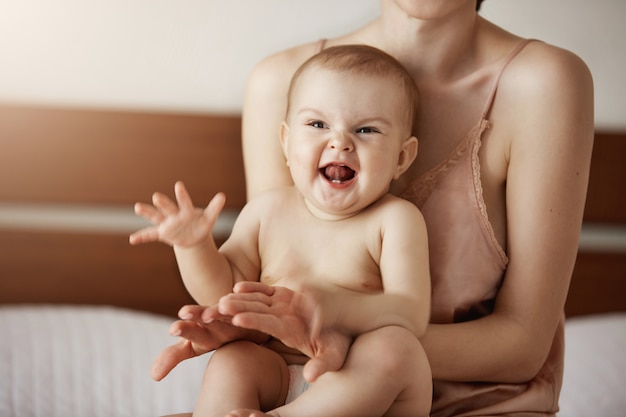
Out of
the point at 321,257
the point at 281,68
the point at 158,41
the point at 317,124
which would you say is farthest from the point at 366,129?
the point at 158,41

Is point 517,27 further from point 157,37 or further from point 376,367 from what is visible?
point 376,367

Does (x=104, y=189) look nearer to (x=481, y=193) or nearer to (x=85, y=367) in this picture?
(x=85, y=367)

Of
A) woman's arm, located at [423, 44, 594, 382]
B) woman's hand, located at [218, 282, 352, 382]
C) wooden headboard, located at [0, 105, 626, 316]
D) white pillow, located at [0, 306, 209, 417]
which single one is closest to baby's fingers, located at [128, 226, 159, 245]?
woman's hand, located at [218, 282, 352, 382]

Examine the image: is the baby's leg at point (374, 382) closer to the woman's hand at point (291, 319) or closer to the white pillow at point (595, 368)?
the woman's hand at point (291, 319)

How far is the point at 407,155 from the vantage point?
1068mm

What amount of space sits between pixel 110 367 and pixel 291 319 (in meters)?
0.95

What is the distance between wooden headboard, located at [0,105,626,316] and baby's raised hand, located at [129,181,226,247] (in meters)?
1.03

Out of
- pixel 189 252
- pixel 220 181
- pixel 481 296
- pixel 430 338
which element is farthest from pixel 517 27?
pixel 189 252

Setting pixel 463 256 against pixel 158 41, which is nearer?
pixel 463 256

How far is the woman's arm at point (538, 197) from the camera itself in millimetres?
1094

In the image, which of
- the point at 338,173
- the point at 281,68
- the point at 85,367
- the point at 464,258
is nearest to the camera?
the point at 338,173

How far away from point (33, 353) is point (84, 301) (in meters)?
0.34

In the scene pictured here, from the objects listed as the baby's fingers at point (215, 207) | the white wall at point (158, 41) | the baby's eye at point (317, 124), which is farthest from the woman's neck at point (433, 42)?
the white wall at point (158, 41)

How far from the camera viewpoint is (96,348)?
5.59ft
